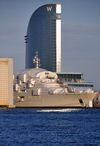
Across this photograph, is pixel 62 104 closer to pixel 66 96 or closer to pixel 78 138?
pixel 66 96

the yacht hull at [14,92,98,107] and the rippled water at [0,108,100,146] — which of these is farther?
A: the yacht hull at [14,92,98,107]

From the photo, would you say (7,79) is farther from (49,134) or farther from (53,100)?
(49,134)

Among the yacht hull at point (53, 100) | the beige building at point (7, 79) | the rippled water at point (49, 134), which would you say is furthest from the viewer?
the yacht hull at point (53, 100)

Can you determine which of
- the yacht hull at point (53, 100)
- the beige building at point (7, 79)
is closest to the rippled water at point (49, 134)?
the beige building at point (7, 79)

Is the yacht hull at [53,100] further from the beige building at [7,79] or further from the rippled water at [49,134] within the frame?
the rippled water at [49,134]

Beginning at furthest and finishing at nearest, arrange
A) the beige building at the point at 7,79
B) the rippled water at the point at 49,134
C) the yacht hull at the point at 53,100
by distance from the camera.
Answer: the yacht hull at the point at 53,100 → the beige building at the point at 7,79 → the rippled water at the point at 49,134

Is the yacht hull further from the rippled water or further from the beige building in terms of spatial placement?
the rippled water

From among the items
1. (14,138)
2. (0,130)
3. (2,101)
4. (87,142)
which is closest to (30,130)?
(0,130)

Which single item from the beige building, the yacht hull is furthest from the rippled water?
the yacht hull

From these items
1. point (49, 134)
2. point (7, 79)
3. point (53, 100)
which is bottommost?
point (49, 134)

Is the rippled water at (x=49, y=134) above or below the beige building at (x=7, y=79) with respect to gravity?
below

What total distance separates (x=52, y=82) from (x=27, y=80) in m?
6.31

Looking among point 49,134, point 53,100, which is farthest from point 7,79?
point 49,134

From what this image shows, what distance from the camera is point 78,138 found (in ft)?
198
